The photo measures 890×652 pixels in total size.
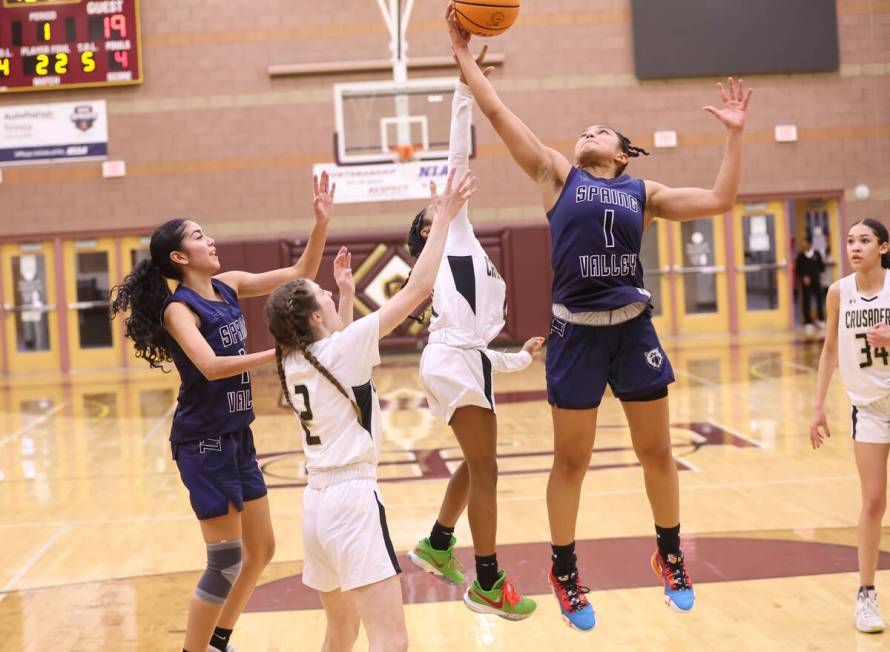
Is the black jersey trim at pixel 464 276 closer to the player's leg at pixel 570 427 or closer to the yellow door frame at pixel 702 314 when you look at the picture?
the player's leg at pixel 570 427

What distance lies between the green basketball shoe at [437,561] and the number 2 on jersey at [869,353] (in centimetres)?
198

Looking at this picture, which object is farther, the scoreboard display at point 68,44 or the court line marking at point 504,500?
the scoreboard display at point 68,44

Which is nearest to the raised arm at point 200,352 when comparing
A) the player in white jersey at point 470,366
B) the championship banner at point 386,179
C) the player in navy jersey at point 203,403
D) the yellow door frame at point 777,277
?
the player in navy jersey at point 203,403

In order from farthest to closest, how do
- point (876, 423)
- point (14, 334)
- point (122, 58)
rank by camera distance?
point (14, 334) < point (122, 58) < point (876, 423)

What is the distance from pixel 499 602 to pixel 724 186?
1817mm

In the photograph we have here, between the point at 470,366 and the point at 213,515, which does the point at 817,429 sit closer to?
the point at 470,366

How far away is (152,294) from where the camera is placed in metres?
4.29

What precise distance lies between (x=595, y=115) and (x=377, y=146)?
12.4 ft

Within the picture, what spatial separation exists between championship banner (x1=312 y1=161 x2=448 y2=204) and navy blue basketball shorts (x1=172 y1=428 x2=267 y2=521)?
11803 mm

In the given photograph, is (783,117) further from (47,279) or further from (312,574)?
(312,574)

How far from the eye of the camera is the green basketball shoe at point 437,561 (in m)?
4.76

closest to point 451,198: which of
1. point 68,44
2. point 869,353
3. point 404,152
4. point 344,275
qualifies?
point 344,275

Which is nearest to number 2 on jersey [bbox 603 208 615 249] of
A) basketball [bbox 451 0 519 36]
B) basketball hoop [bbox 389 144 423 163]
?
basketball [bbox 451 0 519 36]

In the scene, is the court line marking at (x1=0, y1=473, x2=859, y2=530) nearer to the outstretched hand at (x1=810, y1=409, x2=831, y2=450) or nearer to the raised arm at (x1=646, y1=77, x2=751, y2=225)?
the outstretched hand at (x1=810, y1=409, x2=831, y2=450)
